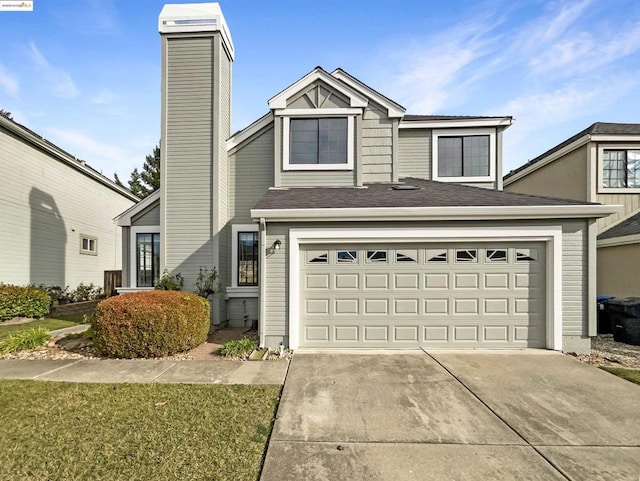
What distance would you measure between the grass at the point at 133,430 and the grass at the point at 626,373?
18.9 feet

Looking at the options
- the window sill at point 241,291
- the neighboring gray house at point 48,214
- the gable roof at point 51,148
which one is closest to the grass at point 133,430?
the window sill at point 241,291

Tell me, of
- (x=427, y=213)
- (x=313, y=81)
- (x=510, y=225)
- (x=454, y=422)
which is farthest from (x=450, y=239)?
(x=313, y=81)

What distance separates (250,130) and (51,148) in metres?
8.79

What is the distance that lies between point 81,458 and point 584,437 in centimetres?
527

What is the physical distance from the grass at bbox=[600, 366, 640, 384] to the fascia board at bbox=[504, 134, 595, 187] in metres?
9.05

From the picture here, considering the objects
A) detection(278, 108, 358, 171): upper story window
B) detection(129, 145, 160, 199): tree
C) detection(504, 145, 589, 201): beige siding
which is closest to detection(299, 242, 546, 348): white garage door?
detection(278, 108, 358, 171): upper story window

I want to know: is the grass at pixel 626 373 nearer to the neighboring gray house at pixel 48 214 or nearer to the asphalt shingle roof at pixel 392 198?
the asphalt shingle roof at pixel 392 198

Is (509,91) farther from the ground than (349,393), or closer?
farther from the ground

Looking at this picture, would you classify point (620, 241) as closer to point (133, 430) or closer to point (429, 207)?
point (429, 207)

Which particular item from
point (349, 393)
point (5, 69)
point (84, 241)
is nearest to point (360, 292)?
point (349, 393)

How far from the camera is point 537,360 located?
20.8ft

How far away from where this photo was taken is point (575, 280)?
697 centimetres

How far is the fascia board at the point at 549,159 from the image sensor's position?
11899mm

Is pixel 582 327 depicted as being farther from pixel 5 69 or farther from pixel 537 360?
pixel 5 69
